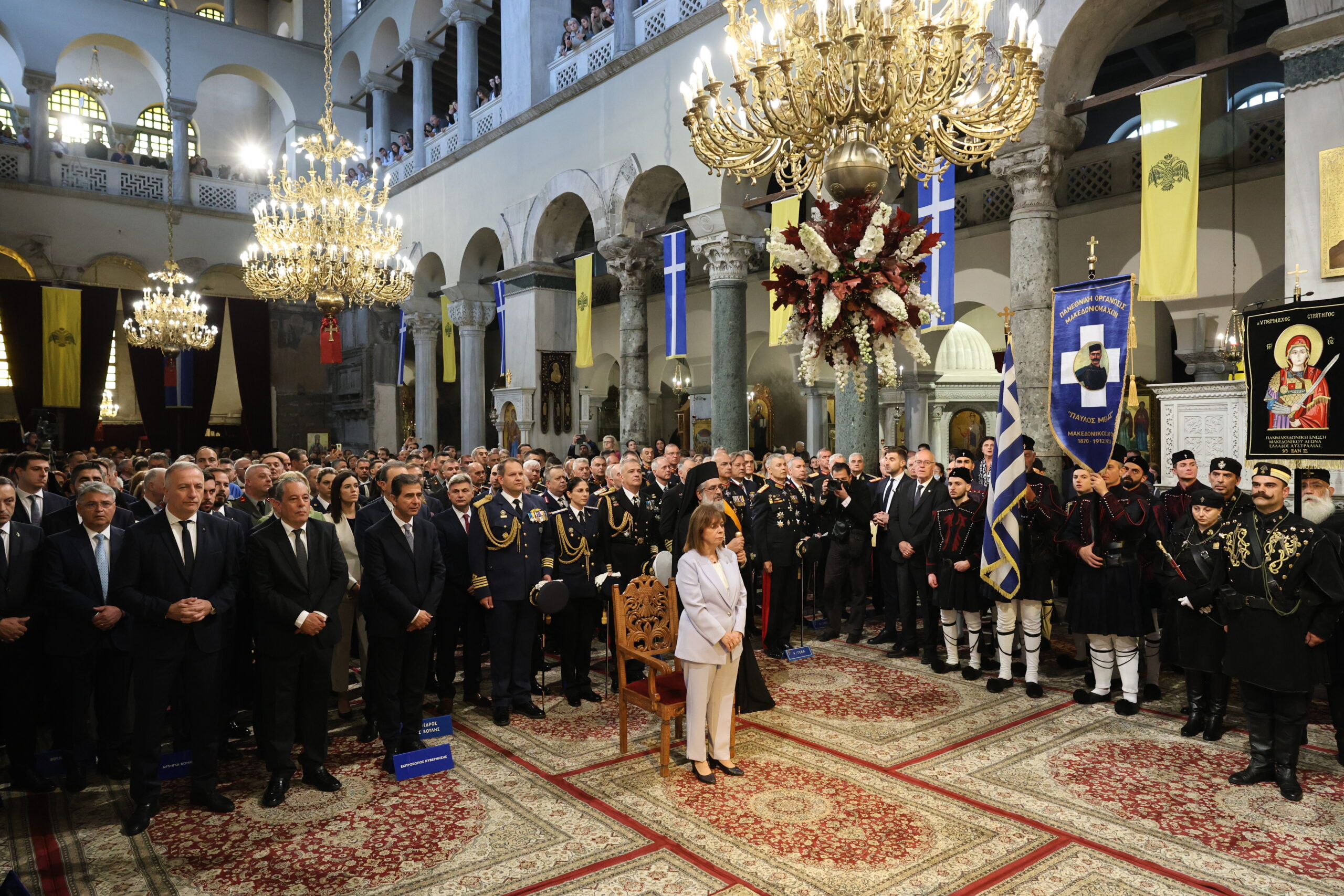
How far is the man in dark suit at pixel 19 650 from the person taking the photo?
4320mm

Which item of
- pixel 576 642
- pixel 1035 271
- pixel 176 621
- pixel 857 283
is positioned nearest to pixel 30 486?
pixel 176 621

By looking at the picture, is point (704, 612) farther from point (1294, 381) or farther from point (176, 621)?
point (1294, 381)

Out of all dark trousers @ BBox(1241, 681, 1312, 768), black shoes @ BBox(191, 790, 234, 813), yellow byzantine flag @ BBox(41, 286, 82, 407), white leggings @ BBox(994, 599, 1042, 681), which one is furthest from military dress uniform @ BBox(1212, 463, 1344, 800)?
yellow byzantine flag @ BBox(41, 286, 82, 407)

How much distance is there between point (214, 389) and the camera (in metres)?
21.6

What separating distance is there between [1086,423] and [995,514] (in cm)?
232

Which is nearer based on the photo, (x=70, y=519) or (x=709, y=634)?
(x=709, y=634)

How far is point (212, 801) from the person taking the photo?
423cm

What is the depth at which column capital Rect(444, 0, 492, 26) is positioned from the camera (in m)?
16.6

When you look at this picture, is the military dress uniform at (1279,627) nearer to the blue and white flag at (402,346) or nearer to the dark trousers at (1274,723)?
the dark trousers at (1274,723)

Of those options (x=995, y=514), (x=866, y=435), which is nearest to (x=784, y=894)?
(x=995, y=514)

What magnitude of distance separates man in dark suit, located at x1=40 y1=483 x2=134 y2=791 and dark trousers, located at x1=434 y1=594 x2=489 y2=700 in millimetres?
1828

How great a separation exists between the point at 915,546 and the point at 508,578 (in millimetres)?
3307

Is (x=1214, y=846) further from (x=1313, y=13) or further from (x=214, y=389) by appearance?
(x=214, y=389)

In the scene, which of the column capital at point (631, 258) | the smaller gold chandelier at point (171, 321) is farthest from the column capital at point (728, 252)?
the smaller gold chandelier at point (171, 321)
